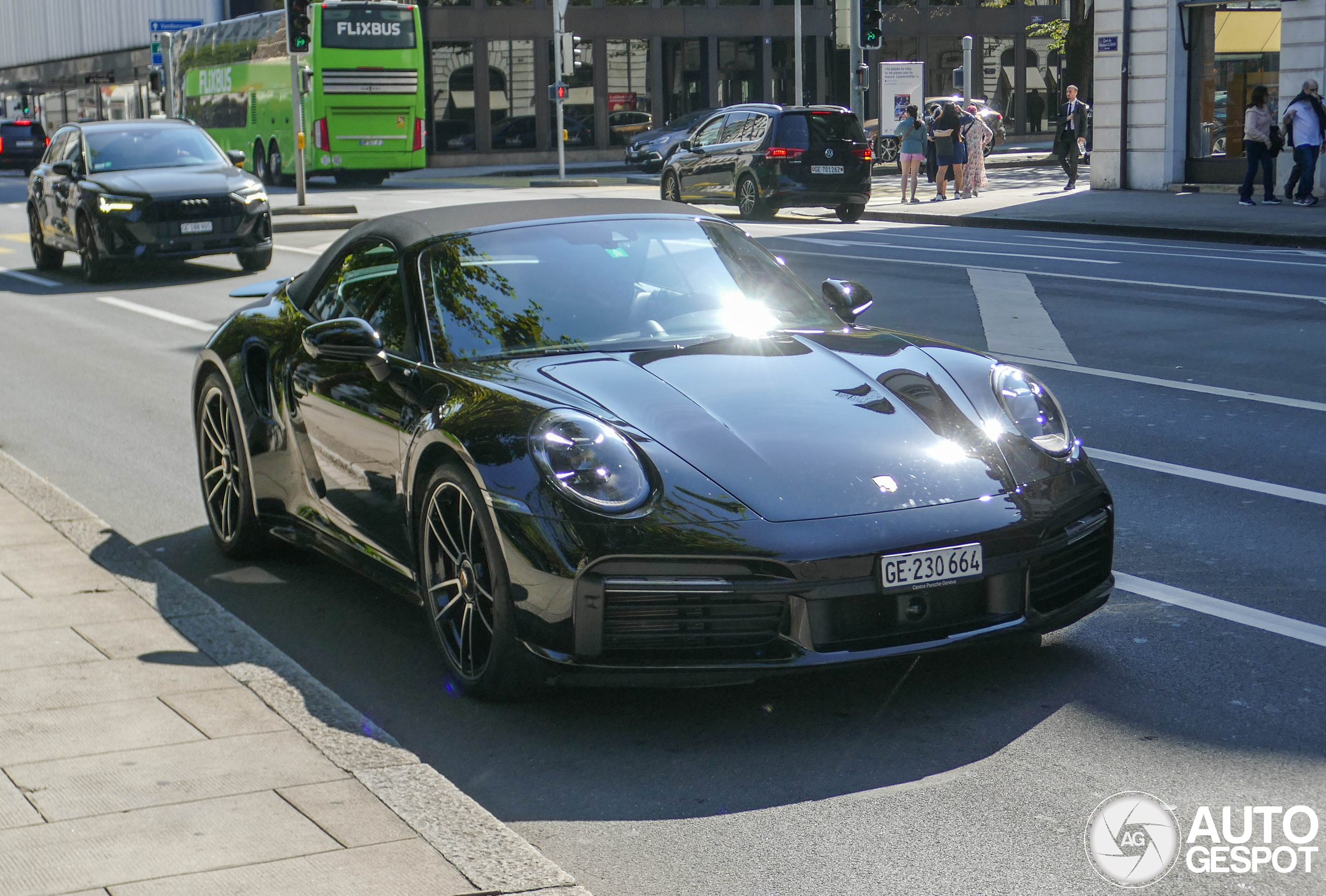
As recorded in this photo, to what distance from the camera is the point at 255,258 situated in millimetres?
19031

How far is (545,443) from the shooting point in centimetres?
445

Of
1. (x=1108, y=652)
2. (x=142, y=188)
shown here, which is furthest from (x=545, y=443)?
(x=142, y=188)

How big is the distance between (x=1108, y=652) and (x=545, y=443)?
1780 millimetres

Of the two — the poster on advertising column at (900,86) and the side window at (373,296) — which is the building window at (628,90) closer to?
the poster on advertising column at (900,86)

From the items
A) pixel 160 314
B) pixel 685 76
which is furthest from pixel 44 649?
pixel 685 76

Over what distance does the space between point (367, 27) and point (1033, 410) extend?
33553mm

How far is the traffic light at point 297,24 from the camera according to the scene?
84.8 feet

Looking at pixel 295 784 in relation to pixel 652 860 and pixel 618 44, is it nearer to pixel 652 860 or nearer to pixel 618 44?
pixel 652 860

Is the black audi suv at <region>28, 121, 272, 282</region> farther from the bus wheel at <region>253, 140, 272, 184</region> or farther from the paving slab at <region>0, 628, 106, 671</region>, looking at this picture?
the bus wheel at <region>253, 140, 272, 184</region>

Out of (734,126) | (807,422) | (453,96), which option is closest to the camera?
(807,422)

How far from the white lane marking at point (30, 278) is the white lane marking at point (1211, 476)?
14428 mm

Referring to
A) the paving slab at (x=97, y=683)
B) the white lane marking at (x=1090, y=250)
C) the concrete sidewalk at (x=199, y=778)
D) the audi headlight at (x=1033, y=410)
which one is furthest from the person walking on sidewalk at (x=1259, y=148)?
the paving slab at (x=97, y=683)

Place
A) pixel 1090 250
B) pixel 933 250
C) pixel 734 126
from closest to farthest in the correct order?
pixel 1090 250, pixel 933 250, pixel 734 126

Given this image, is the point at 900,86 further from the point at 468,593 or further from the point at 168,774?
the point at 168,774
